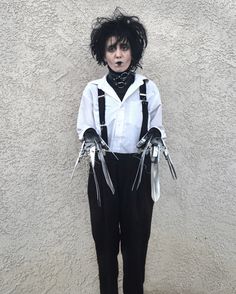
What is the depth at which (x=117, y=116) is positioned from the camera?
212 centimetres

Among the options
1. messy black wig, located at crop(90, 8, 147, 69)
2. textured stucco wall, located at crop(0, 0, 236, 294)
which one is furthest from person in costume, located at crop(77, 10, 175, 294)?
textured stucco wall, located at crop(0, 0, 236, 294)

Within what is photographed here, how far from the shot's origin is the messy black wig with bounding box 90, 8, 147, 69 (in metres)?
2.14

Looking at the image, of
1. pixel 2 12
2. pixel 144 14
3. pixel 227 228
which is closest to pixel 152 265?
pixel 227 228

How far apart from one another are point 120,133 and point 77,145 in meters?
0.48

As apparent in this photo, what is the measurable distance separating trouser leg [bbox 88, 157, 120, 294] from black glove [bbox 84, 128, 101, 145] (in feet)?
0.49

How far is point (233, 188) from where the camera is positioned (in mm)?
2648

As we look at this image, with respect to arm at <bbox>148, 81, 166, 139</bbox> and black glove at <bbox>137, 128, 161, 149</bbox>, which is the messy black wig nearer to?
arm at <bbox>148, 81, 166, 139</bbox>

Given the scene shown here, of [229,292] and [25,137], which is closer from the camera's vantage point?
[25,137]

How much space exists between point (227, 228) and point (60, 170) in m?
1.07

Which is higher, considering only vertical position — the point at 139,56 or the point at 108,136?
the point at 139,56

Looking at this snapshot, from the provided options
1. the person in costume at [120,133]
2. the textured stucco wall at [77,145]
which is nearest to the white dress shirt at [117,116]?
the person in costume at [120,133]

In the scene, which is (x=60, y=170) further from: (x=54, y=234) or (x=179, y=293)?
(x=179, y=293)

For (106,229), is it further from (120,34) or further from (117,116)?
(120,34)

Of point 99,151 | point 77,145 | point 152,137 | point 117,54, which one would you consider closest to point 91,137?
point 99,151
